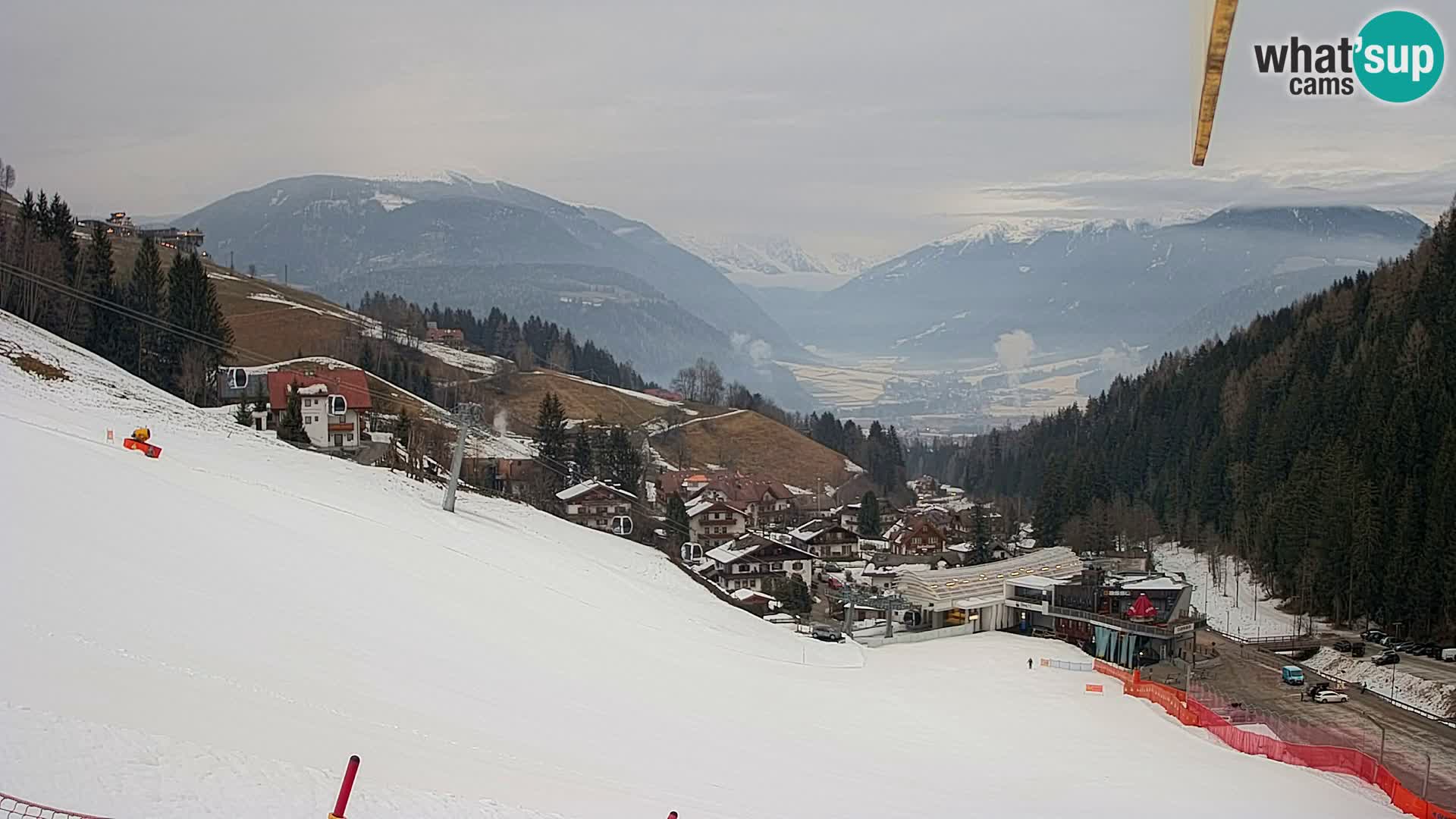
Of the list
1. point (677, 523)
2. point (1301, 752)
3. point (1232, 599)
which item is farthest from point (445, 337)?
point (1301, 752)

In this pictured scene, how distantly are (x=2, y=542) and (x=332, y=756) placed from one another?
5.18m

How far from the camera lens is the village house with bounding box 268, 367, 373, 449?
118 feet

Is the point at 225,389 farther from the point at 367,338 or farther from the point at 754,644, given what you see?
the point at 367,338

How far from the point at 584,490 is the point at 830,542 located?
37.6 ft

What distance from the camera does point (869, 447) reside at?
9744 centimetres

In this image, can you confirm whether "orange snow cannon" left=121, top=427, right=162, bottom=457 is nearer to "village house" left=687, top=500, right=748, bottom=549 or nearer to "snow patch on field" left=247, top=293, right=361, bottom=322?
"village house" left=687, top=500, right=748, bottom=549

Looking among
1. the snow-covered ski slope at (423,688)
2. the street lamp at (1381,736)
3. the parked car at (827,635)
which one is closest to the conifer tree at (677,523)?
the parked car at (827,635)

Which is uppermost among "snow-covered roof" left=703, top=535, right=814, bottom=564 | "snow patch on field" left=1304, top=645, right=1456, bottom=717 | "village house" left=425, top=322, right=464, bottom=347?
"village house" left=425, top=322, right=464, bottom=347

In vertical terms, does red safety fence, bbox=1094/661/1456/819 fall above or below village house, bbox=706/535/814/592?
above

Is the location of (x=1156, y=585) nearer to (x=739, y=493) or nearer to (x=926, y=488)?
(x=739, y=493)

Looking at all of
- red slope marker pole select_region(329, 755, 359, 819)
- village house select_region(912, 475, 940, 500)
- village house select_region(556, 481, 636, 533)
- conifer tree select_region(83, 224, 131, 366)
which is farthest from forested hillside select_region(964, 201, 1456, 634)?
conifer tree select_region(83, 224, 131, 366)

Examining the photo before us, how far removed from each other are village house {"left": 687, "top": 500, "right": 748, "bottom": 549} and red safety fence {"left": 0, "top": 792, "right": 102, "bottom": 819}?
151 feet

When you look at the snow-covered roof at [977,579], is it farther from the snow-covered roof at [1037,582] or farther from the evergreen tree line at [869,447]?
the evergreen tree line at [869,447]

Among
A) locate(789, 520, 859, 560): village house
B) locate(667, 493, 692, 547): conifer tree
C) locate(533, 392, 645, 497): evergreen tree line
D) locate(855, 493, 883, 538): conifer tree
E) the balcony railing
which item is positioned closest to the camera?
the balcony railing
